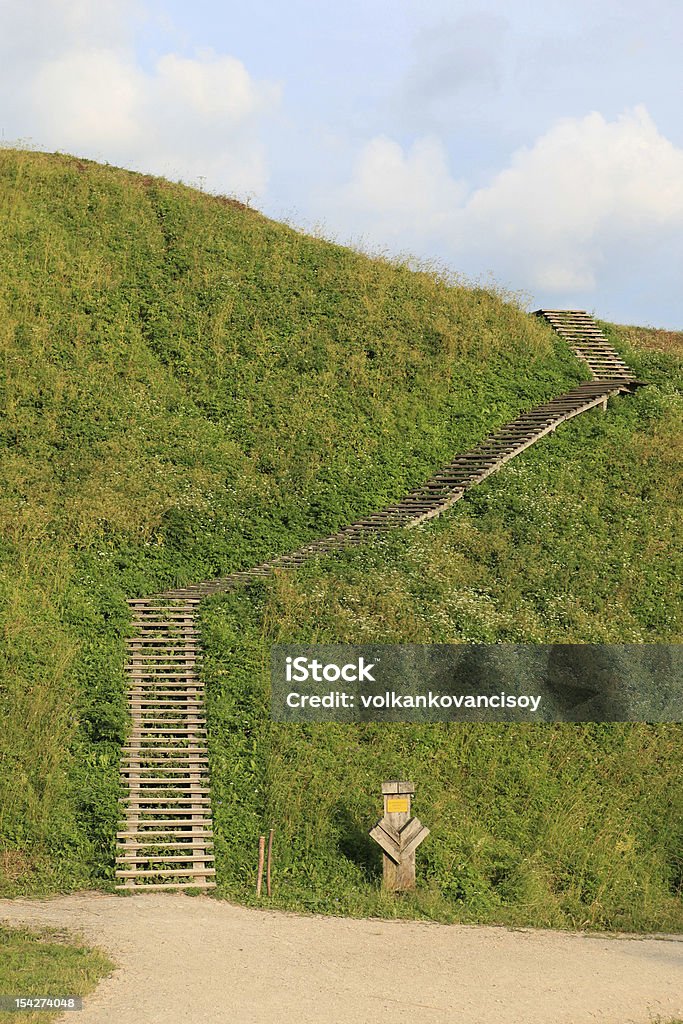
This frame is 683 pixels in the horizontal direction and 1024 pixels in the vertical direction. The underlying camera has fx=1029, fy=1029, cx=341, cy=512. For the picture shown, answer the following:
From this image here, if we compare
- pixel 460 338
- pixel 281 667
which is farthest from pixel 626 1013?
pixel 460 338

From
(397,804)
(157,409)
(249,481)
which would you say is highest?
(157,409)

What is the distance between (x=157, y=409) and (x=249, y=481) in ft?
14.8

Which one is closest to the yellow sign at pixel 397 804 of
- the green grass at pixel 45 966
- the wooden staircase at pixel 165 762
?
the wooden staircase at pixel 165 762

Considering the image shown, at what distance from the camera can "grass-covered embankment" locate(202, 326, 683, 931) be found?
1602 centimetres

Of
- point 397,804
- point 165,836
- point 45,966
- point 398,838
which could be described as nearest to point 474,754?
point 397,804

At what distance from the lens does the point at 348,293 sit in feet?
124

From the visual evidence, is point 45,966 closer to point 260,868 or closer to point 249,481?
point 260,868

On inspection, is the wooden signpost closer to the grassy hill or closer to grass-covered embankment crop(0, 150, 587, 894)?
the grassy hill

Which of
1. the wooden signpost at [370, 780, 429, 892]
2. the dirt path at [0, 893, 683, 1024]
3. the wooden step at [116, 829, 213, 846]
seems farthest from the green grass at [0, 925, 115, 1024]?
the wooden signpost at [370, 780, 429, 892]

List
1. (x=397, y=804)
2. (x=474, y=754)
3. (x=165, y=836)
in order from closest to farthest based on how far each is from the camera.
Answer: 1. (x=397, y=804)
2. (x=165, y=836)
3. (x=474, y=754)

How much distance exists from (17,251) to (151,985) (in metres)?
29.8

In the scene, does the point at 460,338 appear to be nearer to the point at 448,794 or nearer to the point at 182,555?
the point at 182,555

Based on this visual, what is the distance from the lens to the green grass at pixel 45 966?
10578 millimetres

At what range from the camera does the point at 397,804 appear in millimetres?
15914
